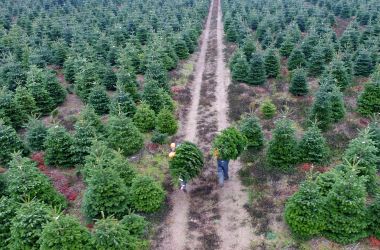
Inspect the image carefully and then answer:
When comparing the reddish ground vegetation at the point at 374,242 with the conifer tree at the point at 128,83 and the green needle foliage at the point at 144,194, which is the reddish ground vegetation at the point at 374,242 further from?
the conifer tree at the point at 128,83

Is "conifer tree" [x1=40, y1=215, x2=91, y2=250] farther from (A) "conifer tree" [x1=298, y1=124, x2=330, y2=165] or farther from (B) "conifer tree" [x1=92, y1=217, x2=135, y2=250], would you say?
(A) "conifer tree" [x1=298, y1=124, x2=330, y2=165]

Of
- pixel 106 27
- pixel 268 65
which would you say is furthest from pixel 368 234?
pixel 106 27

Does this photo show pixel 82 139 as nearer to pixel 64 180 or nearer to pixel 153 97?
pixel 64 180

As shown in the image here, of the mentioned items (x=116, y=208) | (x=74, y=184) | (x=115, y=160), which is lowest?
(x=74, y=184)

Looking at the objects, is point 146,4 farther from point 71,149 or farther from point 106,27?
point 71,149

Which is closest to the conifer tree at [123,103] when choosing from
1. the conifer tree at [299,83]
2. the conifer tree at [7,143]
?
the conifer tree at [7,143]

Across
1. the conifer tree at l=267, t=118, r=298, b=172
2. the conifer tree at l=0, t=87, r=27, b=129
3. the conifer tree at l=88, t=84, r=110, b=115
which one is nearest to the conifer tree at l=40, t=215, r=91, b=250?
the conifer tree at l=267, t=118, r=298, b=172
